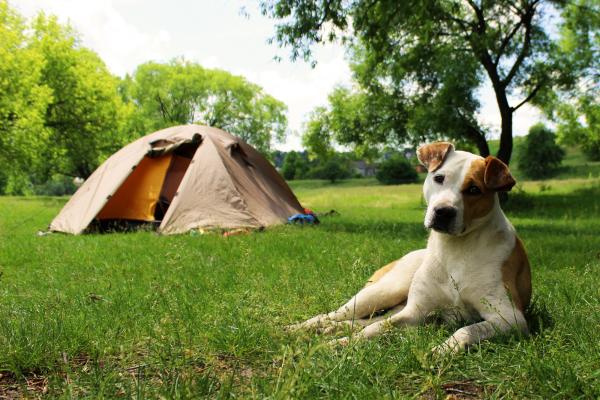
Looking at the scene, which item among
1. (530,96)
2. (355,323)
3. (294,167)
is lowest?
(355,323)

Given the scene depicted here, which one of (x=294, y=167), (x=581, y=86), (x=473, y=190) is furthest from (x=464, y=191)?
(x=294, y=167)

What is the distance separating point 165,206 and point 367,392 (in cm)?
899

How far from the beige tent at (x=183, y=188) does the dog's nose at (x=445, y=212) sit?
6.58 meters

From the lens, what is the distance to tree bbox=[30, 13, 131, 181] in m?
24.8

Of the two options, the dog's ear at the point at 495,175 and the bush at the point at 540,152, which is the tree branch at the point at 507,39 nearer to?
the dog's ear at the point at 495,175

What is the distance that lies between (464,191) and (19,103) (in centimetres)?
2083

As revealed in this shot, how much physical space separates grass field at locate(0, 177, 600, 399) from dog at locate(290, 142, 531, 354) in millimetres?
130

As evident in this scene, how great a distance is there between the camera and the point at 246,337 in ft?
8.97

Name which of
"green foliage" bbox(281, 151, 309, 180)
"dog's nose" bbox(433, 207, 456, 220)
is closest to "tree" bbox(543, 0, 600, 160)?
"dog's nose" bbox(433, 207, 456, 220)

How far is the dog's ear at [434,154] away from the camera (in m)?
3.02

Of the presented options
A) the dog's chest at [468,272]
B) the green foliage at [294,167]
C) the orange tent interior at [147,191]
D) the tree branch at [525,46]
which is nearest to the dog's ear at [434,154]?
the dog's chest at [468,272]

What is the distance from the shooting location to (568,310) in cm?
332

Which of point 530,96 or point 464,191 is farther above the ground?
point 530,96

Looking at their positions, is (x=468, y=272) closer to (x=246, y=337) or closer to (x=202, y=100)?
(x=246, y=337)
